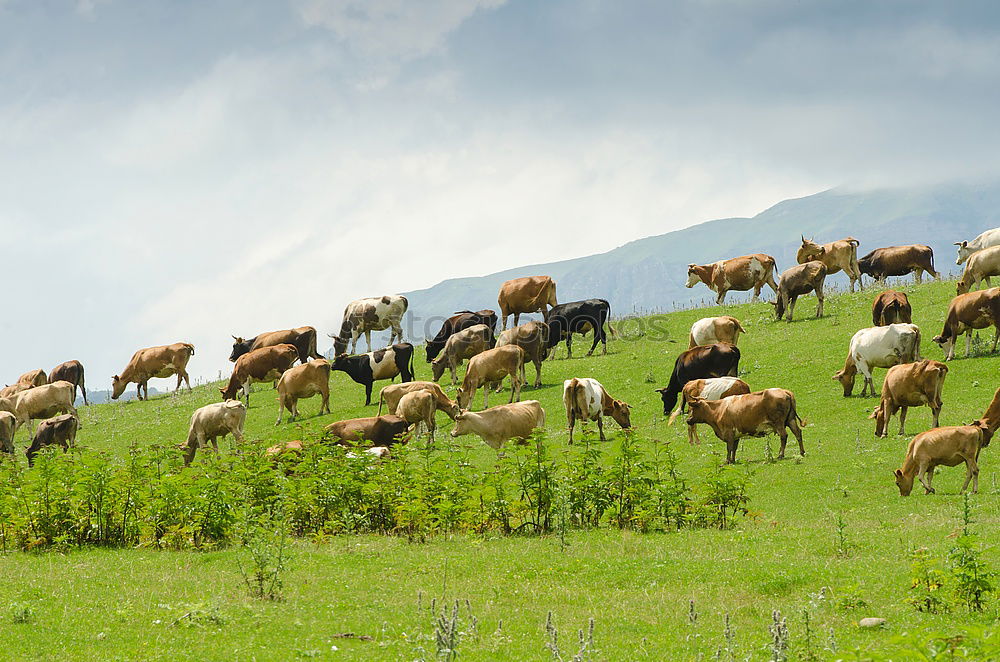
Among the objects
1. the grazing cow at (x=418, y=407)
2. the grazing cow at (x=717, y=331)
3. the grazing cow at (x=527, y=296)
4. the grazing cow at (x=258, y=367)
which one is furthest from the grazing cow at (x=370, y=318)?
the grazing cow at (x=418, y=407)

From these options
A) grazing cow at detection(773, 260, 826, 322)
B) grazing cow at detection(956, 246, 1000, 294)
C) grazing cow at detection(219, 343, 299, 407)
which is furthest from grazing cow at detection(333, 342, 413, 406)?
grazing cow at detection(956, 246, 1000, 294)

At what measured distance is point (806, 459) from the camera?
19.3 m

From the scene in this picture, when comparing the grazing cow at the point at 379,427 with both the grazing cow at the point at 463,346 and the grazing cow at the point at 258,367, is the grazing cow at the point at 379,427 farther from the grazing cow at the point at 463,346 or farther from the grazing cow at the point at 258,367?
the grazing cow at the point at 258,367

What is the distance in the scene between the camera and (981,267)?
3297cm

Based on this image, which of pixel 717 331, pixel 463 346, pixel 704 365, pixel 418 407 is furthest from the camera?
pixel 463 346

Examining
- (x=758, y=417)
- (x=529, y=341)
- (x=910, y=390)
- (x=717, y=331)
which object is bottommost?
(x=758, y=417)

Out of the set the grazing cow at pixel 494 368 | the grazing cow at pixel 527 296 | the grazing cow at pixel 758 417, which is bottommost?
the grazing cow at pixel 758 417

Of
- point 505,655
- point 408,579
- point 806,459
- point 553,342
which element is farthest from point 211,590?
point 553,342

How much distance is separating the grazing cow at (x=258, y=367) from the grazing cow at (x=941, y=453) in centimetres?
2535

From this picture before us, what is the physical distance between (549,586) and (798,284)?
91.3 feet

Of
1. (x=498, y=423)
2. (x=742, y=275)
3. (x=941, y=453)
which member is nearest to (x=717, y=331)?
(x=498, y=423)

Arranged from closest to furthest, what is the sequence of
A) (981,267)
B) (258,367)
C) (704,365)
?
1. (704,365)
2. (981,267)
3. (258,367)

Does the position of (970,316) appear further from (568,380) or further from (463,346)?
(463,346)

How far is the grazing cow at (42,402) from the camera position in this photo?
35.6m
